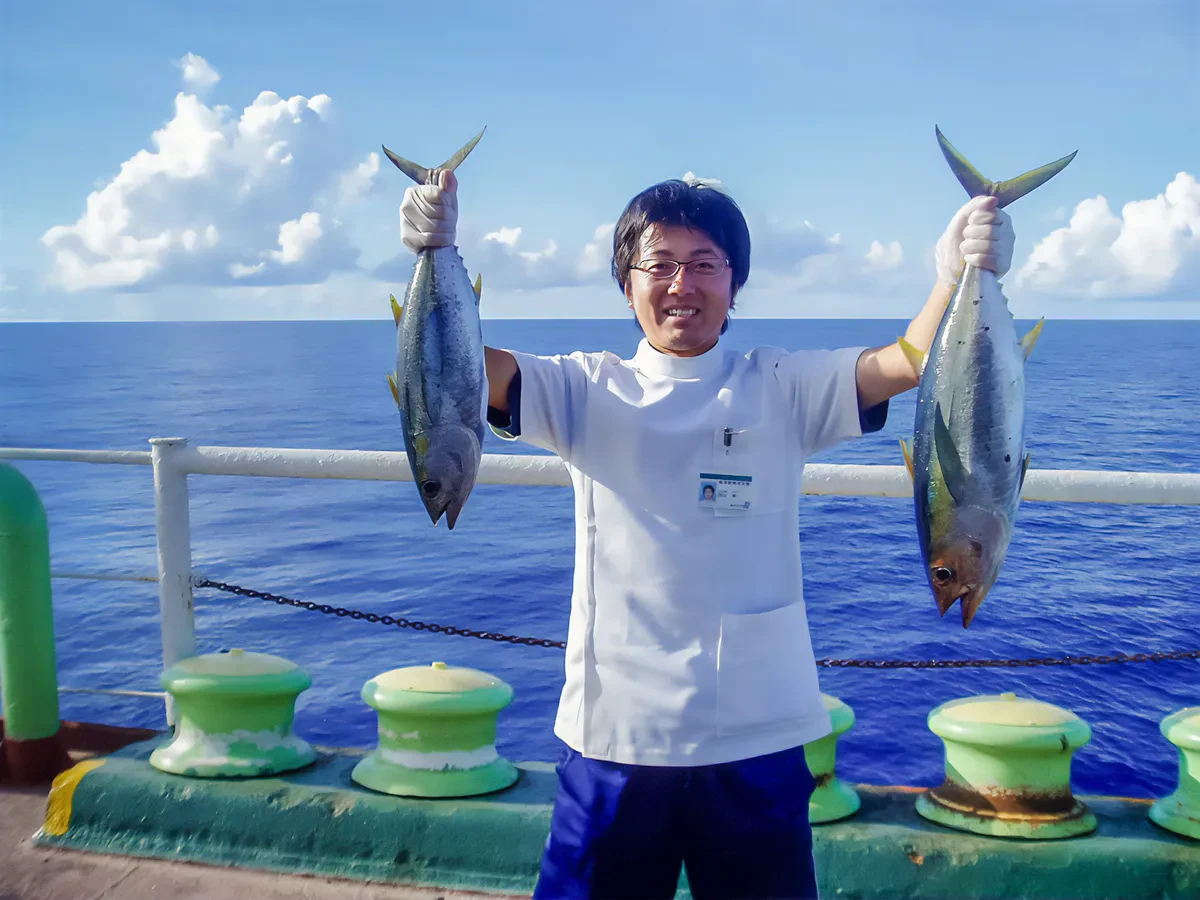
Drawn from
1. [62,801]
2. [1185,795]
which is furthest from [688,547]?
[62,801]

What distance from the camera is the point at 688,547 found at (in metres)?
2.01

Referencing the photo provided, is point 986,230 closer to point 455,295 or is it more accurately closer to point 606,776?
point 455,295

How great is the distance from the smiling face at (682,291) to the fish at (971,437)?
437 millimetres

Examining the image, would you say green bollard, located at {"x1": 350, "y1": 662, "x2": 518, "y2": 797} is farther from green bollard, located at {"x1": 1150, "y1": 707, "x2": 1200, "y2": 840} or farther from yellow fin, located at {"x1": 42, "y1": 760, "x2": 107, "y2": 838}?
green bollard, located at {"x1": 1150, "y1": 707, "x2": 1200, "y2": 840}

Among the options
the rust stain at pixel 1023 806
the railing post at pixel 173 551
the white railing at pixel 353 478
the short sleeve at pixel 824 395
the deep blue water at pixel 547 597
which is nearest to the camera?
the short sleeve at pixel 824 395

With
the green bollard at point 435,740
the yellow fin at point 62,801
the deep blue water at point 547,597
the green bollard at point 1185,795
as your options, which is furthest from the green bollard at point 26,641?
the deep blue water at point 547,597

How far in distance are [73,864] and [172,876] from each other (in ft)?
1.12

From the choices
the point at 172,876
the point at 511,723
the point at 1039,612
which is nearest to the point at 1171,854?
the point at 172,876

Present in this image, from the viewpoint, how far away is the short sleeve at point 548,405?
2.11 meters

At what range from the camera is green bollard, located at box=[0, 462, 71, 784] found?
3535mm

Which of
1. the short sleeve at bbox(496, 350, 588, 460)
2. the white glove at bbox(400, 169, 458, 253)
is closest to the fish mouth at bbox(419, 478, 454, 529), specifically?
the short sleeve at bbox(496, 350, 588, 460)

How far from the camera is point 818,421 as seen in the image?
6.86 ft

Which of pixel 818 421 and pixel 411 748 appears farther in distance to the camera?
pixel 411 748

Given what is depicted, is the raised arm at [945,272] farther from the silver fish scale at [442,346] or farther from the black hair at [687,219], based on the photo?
the silver fish scale at [442,346]
